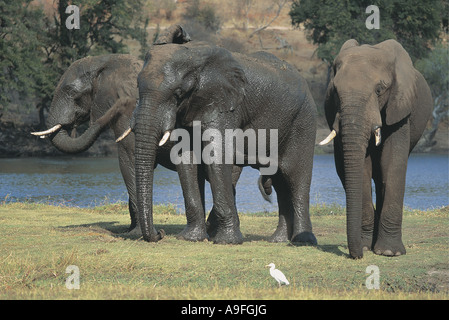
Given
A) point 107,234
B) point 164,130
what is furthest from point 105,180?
point 164,130

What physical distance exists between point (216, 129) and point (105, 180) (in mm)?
19146

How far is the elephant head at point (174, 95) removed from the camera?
31.7 feet

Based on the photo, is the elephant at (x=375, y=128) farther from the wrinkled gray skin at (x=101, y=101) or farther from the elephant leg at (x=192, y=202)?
the wrinkled gray skin at (x=101, y=101)

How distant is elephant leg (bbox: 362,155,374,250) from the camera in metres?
10.1

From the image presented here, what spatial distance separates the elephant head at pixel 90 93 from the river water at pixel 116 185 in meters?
6.78

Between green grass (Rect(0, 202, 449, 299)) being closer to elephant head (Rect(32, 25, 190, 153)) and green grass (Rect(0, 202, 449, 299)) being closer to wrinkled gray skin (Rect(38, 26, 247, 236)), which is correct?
wrinkled gray skin (Rect(38, 26, 247, 236))

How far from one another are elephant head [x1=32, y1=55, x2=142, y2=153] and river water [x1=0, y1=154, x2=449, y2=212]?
22.2ft

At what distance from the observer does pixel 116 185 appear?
27203 millimetres

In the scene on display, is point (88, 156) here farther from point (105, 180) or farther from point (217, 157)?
point (217, 157)

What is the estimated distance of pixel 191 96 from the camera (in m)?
10.2

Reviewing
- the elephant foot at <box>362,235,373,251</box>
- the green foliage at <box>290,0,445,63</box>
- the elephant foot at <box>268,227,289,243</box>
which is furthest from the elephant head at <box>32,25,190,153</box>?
the green foliage at <box>290,0,445,63</box>

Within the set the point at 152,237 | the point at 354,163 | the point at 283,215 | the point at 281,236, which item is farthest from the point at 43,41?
the point at 354,163

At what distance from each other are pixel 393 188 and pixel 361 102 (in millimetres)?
1383

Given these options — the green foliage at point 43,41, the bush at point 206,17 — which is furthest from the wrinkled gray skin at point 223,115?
the bush at point 206,17
